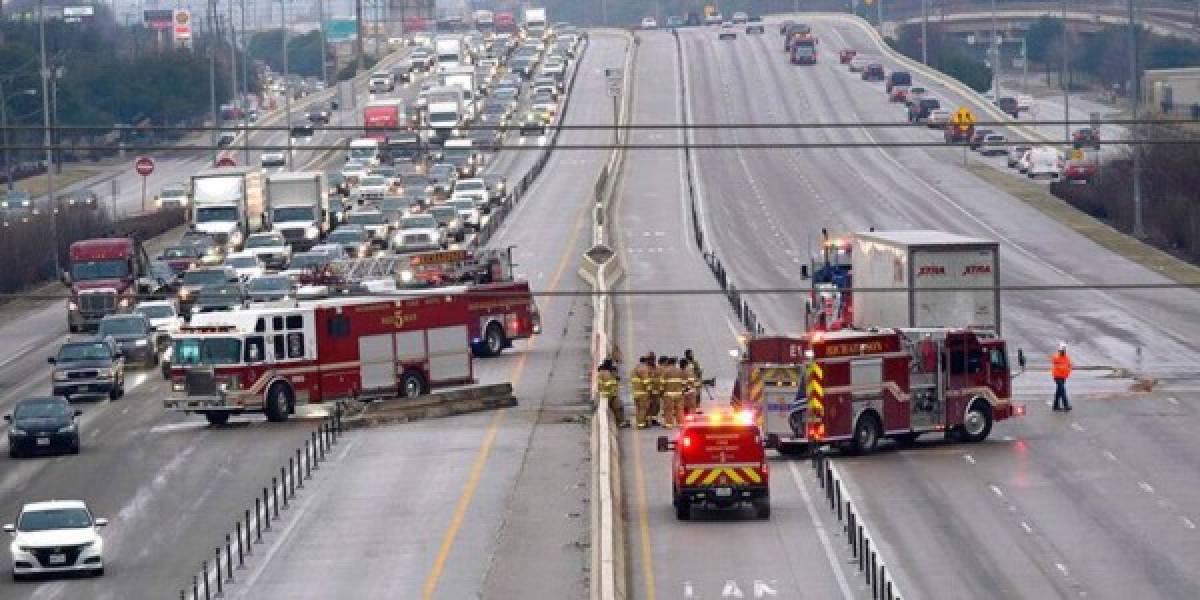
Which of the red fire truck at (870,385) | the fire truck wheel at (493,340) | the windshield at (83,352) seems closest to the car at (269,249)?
the fire truck wheel at (493,340)

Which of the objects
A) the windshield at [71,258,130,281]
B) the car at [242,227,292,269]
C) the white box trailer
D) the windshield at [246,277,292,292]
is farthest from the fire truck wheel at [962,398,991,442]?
the car at [242,227,292,269]

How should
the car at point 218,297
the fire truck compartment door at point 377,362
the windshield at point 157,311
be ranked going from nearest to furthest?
the fire truck compartment door at point 377,362 < the windshield at point 157,311 < the car at point 218,297

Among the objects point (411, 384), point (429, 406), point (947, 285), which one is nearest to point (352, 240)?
point (411, 384)

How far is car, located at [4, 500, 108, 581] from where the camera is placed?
40.5 metres

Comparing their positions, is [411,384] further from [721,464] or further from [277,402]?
[721,464]

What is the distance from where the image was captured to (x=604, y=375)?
178ft

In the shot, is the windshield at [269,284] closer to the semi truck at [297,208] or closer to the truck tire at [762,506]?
the semi truck at [297,208]

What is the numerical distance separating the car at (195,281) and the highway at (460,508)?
10764 mm

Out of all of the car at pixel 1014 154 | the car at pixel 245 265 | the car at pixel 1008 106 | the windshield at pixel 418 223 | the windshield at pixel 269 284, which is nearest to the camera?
the windshield at pixel 269 284

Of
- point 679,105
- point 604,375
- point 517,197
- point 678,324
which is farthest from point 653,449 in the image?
point 679,105

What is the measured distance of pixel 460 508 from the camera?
46031mm

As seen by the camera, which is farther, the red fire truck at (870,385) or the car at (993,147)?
the car at (993,147)

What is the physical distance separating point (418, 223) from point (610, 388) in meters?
46.9

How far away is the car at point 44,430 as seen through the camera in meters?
55.4
